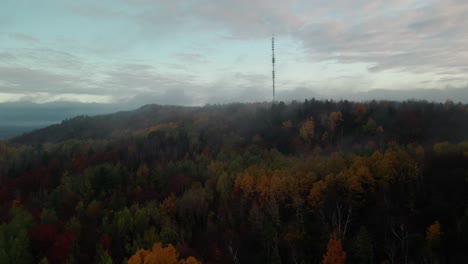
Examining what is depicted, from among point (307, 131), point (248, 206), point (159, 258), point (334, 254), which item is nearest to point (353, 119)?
point (307, 131)

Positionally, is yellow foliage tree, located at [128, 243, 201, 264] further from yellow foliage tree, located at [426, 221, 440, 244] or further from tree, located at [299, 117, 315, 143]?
tree, located at [299, 117, 315, 143]

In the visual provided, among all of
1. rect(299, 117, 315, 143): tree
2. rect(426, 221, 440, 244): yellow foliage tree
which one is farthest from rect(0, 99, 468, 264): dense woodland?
rect(299, 117, 315, 143): tree

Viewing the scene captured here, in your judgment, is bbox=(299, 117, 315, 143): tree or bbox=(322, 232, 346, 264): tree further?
bbox=(299, 117, 315, 143): tree

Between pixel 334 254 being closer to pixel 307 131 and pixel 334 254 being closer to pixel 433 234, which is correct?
pixel 433 234

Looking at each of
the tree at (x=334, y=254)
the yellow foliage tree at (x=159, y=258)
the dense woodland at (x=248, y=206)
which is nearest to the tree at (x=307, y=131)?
the dense woodland at (x=248, y=206)

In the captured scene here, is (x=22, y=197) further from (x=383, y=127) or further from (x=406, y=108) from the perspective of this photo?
(x=406, y=108)

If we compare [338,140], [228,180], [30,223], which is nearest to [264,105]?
[338,140]
